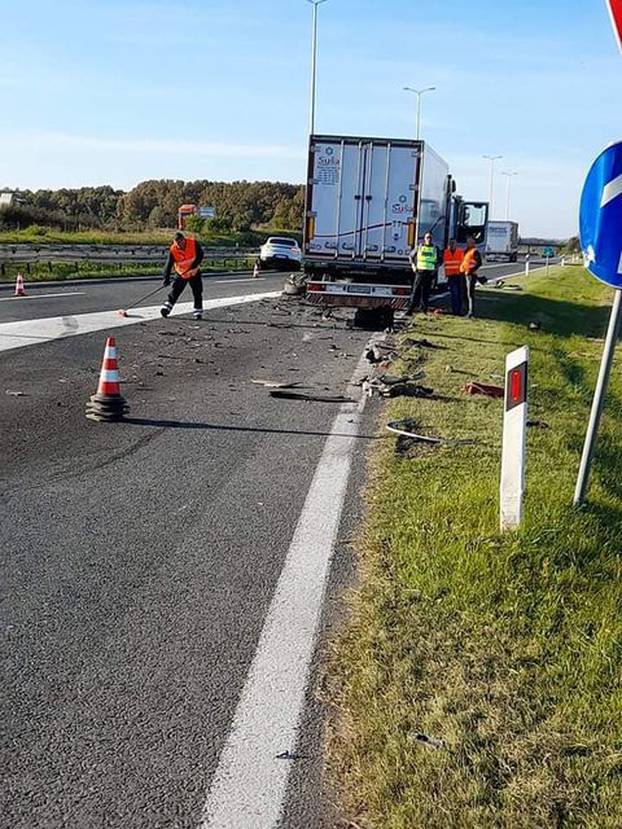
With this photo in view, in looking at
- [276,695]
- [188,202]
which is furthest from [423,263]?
[188,202]

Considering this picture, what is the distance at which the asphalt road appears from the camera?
296 centimetres

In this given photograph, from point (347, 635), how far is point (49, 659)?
46.6 inches

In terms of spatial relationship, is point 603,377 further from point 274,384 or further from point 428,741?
point 274,384

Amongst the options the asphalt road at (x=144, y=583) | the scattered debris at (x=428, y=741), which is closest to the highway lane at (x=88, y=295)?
the asphalt road at (x=144, y=583)

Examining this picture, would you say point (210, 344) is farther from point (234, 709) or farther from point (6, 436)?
point (234, 709)

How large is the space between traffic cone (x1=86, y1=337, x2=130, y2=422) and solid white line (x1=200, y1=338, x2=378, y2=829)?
321cm

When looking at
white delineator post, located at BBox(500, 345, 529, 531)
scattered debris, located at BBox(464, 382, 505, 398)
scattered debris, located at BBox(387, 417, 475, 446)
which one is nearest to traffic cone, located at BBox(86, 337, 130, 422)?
scattered debris, located at BBox(387, 417, 475, 446)

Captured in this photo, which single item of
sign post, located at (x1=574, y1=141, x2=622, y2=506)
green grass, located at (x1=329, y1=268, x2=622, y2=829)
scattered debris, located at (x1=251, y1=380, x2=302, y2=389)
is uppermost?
sign post, located at (x1=574, y1=141, x2=622, y2=506)

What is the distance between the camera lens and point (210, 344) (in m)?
14.8

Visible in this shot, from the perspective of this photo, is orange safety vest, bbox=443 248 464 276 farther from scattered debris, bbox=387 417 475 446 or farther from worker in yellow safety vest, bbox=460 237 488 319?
scattered debris, bbox=387 417 475 446

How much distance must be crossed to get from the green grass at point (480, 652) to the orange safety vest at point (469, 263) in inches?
564

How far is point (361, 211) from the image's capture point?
19.5 meters

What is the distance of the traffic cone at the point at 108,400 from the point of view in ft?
28.0

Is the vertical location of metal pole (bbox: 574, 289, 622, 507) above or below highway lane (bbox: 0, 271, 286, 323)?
above
